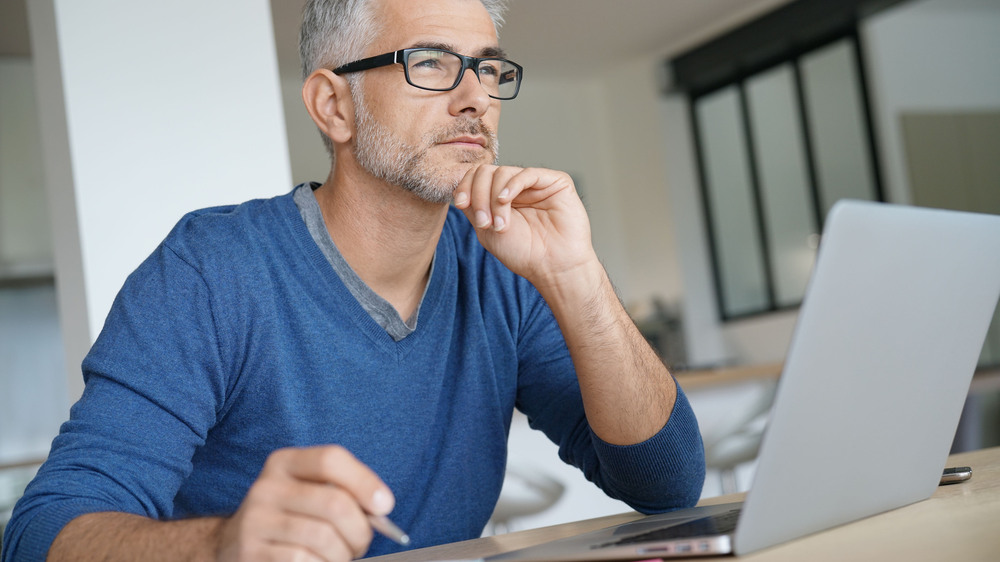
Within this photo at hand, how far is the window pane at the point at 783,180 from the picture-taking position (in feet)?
20.2

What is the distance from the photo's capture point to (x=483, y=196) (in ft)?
3.45

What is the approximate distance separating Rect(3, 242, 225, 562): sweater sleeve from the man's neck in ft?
0.90

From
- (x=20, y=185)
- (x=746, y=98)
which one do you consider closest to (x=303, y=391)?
(x=20, y=185)

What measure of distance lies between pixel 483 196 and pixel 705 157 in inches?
238

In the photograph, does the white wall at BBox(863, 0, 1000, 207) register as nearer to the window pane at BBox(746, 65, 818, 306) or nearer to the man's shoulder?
the window pane at BBox(746, 65, 818, 306)

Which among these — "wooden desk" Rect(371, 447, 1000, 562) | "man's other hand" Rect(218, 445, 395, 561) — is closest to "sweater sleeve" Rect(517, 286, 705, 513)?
"wooden desk" Rect(371, 447, 1000, 562)

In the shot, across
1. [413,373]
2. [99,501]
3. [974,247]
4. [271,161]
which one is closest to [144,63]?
[271,161]

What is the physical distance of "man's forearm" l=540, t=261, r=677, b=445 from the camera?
3.55 feet

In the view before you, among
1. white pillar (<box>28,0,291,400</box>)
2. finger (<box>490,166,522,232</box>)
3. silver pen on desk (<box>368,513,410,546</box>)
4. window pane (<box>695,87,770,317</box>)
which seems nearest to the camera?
silver pen on desk (<box>368,513,410,546</box>)

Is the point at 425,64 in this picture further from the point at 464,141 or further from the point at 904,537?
the point at 904,537

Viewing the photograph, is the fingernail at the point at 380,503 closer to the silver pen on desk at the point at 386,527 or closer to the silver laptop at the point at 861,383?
the silver pen on desk at the point at 386,527

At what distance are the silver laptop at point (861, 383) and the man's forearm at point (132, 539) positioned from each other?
0.77ft

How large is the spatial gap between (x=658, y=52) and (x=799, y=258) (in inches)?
72.2

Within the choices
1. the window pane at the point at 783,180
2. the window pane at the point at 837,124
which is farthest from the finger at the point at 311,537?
the window pane at the point at 783,180
